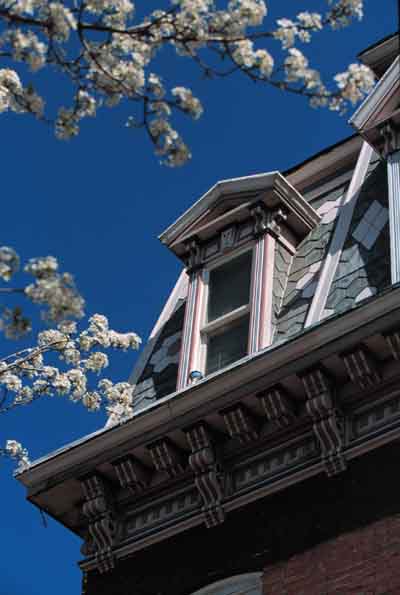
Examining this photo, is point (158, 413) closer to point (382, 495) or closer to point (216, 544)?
point (216, 544)

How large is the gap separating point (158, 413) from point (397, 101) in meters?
4.73

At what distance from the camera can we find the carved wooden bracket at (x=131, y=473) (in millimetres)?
13734

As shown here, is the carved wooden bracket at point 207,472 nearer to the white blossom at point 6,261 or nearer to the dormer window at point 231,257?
the dormer window at point 231,257

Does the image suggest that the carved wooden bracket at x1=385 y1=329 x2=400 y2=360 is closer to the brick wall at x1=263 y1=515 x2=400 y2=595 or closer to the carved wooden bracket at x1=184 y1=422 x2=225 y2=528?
the brick wall at x1=263 y1=515 x2=400 y2=595

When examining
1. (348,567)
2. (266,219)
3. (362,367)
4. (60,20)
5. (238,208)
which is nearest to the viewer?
(60,20)

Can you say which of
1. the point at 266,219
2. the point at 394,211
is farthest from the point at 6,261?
the point at 266,219

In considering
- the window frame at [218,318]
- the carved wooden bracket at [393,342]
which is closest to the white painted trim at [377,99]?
the window frame at [218,318]

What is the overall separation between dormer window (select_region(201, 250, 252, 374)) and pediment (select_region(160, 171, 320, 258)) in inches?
22.4

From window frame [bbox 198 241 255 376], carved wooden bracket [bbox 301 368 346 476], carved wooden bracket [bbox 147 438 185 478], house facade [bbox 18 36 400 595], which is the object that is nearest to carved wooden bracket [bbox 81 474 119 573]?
house facade [bbox 18 36 400 595]

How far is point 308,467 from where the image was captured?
1232 cm

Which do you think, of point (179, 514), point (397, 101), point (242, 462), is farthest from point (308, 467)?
point (397, 101)

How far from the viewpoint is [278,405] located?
1264cm

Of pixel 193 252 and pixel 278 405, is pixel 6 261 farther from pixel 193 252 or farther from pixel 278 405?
pixel 193 252

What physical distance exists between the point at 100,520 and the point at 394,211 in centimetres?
473
